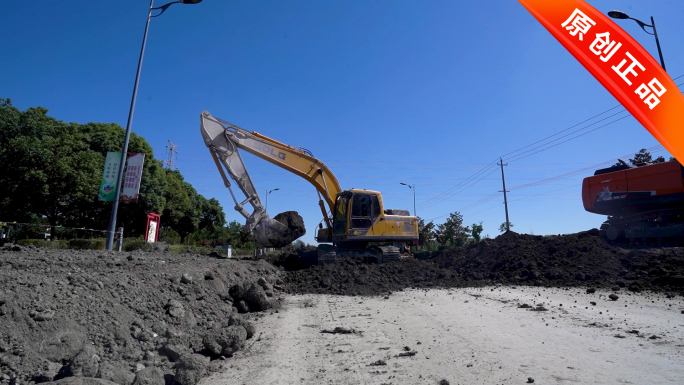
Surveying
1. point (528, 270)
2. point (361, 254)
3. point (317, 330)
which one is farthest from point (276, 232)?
point (317, 330)

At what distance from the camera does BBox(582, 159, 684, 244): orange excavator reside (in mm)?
13688

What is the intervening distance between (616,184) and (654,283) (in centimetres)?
735

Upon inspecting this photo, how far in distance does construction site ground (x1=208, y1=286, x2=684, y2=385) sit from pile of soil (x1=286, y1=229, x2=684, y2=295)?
6.24 feet

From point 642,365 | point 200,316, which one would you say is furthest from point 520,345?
point 200,316

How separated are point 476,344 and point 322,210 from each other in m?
11.9

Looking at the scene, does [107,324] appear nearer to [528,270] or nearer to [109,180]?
[109,180]

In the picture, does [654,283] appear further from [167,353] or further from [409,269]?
[167,353]

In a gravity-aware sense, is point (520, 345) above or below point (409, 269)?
below

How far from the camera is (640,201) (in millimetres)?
14523

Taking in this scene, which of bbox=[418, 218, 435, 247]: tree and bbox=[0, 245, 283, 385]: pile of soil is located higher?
bbox=[418, 218, 435, 247]: tree

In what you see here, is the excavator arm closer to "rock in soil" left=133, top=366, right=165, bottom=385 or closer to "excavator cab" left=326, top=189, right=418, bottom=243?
"excavator cab" left=326, top=189, right=418, bottom=243

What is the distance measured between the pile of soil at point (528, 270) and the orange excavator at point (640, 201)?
220cm

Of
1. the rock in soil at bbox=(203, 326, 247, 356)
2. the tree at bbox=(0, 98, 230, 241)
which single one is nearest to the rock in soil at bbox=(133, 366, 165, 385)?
the rock in soil at bbox=(203, 326, 247, 356)

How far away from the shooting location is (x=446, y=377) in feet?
14.1
